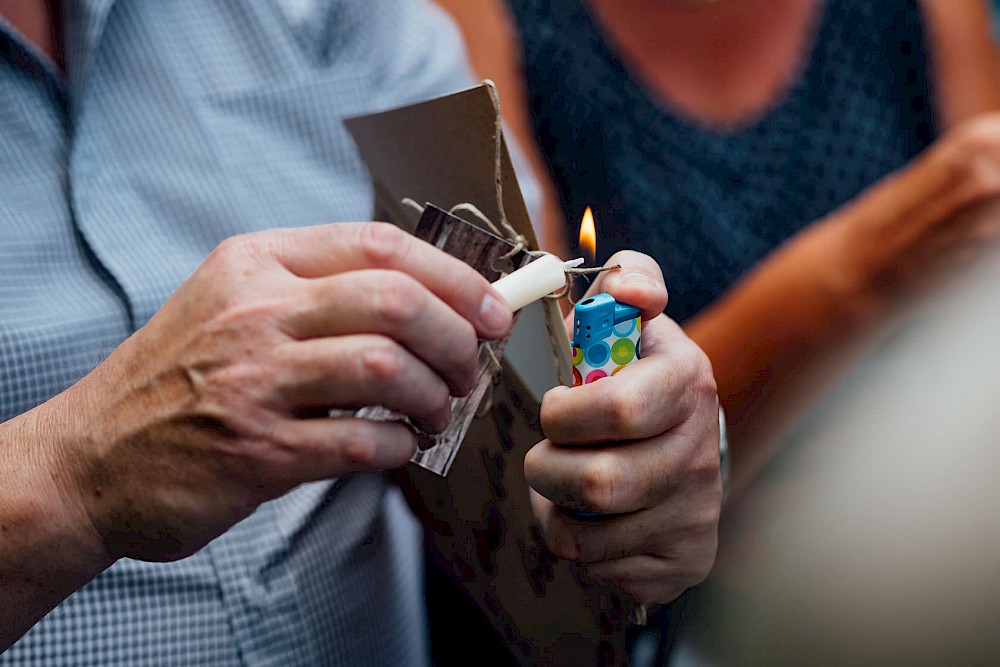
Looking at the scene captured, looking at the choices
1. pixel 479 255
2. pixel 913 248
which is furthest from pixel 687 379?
pixel 913 248

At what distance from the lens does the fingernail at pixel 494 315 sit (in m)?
0.34

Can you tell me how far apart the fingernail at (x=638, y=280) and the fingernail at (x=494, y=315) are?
7 cm

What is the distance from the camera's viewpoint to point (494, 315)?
345 mm

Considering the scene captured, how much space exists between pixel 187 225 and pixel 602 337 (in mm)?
362

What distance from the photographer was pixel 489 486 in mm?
498

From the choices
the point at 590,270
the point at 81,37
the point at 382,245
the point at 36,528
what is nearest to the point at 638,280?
the point at 590,270

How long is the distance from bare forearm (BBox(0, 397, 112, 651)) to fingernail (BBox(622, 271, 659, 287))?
10.8 inches

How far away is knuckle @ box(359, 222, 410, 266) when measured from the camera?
0.33 metres

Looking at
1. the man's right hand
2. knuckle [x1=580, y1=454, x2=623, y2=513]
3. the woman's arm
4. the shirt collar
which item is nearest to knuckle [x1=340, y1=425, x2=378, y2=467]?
the man's right hand

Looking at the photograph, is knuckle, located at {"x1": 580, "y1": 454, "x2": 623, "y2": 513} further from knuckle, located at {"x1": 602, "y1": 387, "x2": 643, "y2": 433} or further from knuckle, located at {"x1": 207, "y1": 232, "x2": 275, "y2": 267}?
knuckle, located at {"x1": 207, "y1": 232, "x2": 275, "y2": 267}

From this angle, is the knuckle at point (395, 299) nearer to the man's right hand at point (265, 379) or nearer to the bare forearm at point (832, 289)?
the man's right hand at point (265, 379)

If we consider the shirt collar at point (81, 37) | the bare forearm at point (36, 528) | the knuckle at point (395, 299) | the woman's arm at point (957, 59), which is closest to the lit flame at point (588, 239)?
the knuckle at point (395, 299)

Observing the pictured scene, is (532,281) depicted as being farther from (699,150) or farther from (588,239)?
(699,150)

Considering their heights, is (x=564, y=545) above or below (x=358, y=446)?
below
